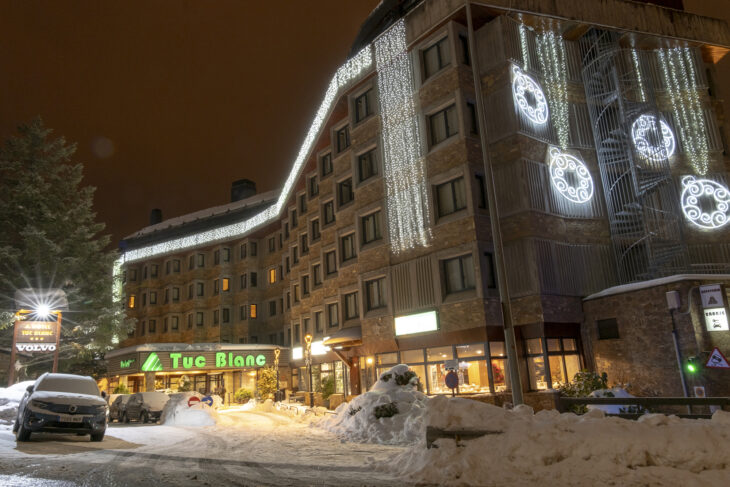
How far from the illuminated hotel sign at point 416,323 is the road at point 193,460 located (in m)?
8.88

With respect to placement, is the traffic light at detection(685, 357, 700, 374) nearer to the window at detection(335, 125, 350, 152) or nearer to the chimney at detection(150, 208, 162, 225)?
the window at detection(335, 125, 350, 152)

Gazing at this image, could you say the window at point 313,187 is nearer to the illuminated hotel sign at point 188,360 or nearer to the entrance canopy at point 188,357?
the entrance canopy at point 188,357

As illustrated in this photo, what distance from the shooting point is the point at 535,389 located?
74.4 feet

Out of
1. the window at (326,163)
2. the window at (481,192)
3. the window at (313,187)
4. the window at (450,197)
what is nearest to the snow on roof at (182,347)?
the window at (313,187)

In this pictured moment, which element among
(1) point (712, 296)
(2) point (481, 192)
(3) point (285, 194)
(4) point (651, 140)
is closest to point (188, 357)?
(3) point (285, 194)

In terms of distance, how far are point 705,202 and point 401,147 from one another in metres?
15.3

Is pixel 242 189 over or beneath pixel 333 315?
over

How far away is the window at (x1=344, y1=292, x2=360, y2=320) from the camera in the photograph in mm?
32344

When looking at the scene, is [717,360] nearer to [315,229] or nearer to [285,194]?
[315,229]

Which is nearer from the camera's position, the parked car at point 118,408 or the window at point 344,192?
the parked car at point 118,408

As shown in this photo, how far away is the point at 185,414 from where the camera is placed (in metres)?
23.9

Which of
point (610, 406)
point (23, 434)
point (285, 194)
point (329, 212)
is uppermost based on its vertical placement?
point (285, 194)

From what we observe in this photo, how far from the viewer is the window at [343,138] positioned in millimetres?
34562

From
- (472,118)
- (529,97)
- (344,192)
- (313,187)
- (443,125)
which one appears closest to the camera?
(472,118)
